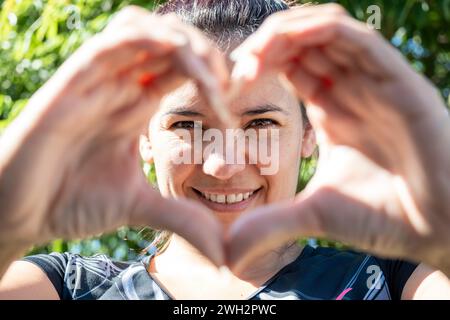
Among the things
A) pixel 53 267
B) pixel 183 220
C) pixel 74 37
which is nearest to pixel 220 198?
pixel 53 267

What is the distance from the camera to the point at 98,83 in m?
1.21

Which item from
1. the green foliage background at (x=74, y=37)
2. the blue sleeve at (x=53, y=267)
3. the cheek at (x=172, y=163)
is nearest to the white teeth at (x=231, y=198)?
the cheek at (x=172, y=163)

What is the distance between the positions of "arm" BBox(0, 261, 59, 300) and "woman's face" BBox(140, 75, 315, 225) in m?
0.39

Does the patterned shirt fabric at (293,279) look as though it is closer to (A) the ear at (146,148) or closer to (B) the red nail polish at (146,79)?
(A) the ear at (146,148)

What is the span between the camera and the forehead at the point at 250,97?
6.03 ft

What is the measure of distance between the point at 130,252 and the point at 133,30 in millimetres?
2257

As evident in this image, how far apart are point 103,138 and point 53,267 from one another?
0.72 metres

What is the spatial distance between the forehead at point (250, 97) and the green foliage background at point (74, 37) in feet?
3.15

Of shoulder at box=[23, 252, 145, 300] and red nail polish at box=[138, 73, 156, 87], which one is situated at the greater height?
red nail polish at box=[138, 73, 156, 87]

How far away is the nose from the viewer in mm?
1837

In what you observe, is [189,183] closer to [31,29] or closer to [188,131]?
[188,131]

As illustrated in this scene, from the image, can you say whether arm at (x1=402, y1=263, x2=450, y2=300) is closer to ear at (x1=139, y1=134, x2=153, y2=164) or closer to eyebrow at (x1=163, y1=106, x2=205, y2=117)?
eyebrow at (x1=163, y1=106, x2=205, y2=117)

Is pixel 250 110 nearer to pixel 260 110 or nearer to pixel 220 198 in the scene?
pixel 260 110

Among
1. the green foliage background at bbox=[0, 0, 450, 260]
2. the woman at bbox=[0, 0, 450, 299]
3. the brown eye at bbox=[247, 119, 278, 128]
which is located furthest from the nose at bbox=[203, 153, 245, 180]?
the green foliage background at bbox=[0, 0, 450, 260]
